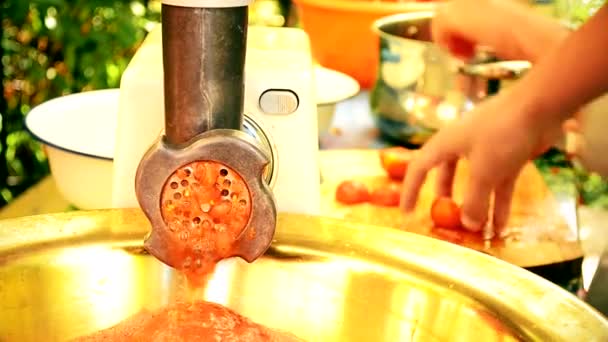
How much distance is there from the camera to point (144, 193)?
0.55 meters

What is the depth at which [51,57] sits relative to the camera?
2.02m

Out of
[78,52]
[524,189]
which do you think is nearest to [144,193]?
[524,189]

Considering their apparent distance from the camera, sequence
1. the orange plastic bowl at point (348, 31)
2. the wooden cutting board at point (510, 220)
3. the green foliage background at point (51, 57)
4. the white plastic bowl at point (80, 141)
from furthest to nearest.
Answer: the green foliage background at point (51, 57), the orange plastic bowl at point (348, 31), the wooden cutting board at point (510, 220), the white plastic bowl at point (80, 141)

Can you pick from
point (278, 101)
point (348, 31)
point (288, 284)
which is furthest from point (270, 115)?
A: point (348, 31)

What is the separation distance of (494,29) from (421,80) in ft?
0.76

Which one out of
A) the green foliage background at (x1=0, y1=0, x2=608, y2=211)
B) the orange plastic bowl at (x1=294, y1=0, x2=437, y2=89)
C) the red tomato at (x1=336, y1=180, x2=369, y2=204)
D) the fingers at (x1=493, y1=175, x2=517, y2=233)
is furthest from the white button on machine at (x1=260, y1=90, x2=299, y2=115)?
the green foliage background at (x1=0, y1=0, x2=608, y2=211)

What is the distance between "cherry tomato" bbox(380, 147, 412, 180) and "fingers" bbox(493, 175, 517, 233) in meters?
0.29

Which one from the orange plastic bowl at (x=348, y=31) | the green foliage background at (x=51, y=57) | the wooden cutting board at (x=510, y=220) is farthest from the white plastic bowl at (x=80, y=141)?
the green foliage background at (x=51, y=57)

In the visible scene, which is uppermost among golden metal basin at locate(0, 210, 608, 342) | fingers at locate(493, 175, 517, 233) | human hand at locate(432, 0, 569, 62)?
human hand at locate(432, 0, 569, 62)

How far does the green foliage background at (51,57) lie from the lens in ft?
6.10

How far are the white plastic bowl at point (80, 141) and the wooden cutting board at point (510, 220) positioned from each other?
11.7 inches

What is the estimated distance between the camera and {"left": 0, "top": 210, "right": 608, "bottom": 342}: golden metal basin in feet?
2.16

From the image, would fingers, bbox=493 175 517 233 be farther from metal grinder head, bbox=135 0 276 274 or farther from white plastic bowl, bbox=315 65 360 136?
metal grinder head, bbox=135 0 276 274

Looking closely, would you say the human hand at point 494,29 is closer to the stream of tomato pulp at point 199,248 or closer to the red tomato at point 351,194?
the red tomato at point 351,194
